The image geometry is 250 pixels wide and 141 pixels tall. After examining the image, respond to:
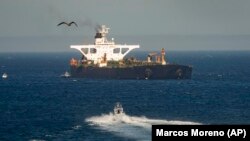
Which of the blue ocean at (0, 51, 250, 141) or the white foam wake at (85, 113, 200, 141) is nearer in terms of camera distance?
the white foam wake at (85, 113, 200, 141)

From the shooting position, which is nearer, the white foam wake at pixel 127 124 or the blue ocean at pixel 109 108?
the white foam wake at pixel 127 124

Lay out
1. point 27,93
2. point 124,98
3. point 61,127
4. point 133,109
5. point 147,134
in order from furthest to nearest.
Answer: point 27,93, point 124,98, point 133,109, point 61,127, point 147,134

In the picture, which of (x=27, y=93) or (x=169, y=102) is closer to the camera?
(x=169, y=102)

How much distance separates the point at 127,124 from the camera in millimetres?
96938

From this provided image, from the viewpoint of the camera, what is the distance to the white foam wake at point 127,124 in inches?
3474

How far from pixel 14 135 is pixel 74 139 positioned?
10132 mm

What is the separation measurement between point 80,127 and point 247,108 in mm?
39409

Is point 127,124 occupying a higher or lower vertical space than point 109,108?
lower

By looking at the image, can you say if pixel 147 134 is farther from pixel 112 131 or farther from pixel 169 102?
pixel 169 102

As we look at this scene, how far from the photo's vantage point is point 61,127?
101062 millimetres

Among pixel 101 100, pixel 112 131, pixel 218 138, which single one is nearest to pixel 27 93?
pixel 101 100

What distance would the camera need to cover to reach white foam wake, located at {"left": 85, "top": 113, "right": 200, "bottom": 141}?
289 feet

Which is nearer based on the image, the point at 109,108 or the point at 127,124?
the point at 127,124

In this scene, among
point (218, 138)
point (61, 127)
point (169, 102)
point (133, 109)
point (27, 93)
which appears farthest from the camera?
point (27, 93)
